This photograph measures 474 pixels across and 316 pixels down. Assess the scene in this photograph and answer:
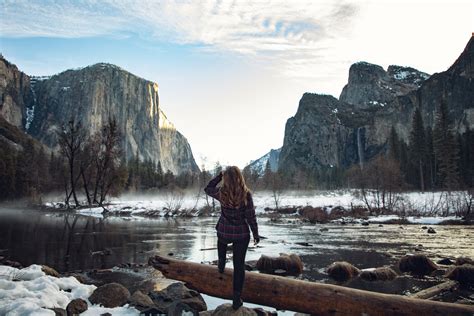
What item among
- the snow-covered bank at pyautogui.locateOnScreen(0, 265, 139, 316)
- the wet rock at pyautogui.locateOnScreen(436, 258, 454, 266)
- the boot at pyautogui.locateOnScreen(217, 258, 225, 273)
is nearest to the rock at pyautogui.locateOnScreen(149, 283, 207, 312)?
the snow-covered bank at pyautogui.locateOnScreen(0, 265, 139, 316)

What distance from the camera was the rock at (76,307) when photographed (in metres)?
6.48

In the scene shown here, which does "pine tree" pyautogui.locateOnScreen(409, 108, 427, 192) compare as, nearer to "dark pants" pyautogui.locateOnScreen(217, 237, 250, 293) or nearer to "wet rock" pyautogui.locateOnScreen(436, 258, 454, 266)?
"wet rock" pyautogui.locateOnScreen(436, 258, 454, 266)

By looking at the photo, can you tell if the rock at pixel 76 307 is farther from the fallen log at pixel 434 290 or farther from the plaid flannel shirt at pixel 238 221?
the fallen log at pixel 434 290

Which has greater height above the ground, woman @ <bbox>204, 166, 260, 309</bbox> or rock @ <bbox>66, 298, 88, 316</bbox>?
woman @ <bbox>204, 166, 260, 309</bbox>

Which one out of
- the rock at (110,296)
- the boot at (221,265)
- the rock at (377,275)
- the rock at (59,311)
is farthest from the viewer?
the rock at (377,275)

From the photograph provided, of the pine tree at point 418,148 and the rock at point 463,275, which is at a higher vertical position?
the pine tree at point 418,148

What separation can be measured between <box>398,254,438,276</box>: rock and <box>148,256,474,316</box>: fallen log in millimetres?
6518

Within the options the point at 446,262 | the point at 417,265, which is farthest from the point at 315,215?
the point at 417,265

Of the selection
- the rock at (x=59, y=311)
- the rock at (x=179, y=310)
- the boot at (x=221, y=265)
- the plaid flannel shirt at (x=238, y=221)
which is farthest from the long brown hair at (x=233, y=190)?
the rock at (x=59, y=311)

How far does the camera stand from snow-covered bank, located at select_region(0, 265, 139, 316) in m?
5.89

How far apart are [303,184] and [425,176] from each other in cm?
4427

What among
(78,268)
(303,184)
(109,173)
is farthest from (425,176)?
(78,268)

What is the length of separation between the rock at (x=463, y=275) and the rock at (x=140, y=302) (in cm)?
864

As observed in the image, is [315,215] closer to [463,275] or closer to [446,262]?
[446,262]
